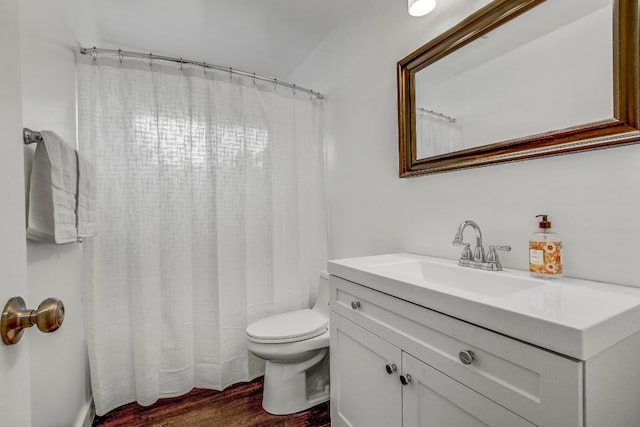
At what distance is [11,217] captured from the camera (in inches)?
19.1

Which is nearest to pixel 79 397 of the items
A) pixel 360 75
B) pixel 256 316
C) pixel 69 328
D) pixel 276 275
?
pixel 69 328

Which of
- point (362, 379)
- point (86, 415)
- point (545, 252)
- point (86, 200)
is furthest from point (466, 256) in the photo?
point (86, 415)

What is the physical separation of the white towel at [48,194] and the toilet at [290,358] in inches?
40.0

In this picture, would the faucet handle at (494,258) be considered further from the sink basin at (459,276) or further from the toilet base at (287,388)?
the toilet base at (287,388)

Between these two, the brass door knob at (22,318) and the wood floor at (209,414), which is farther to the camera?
the wood floor at (209,414)

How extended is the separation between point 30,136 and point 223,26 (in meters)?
1.54

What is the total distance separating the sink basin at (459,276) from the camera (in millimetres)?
960

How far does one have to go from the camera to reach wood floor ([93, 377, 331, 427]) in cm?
153

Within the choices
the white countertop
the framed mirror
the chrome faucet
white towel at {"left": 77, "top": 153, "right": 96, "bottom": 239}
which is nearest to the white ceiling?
the framed mirror

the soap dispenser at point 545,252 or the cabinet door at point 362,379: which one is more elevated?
the soap dispenser at point 545,252

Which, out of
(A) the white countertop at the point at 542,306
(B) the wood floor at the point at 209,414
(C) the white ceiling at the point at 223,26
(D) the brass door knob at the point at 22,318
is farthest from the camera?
(C) the white ceiling at the point at 223,26

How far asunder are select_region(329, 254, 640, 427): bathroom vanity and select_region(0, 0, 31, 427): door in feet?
2.91

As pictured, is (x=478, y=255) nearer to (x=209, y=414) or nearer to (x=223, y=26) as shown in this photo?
(x=209, y=414)

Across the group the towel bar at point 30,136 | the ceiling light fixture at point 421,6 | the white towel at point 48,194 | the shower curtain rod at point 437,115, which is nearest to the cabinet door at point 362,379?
the shower curtain rod at point 437,115
